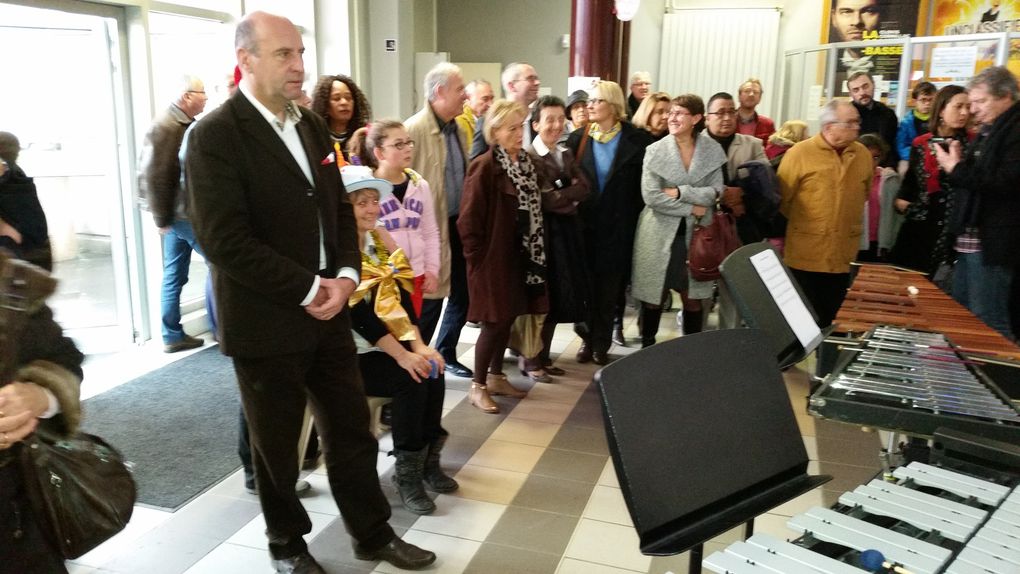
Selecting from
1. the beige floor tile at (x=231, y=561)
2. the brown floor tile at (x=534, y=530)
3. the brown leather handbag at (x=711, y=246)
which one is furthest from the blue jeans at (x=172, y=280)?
the brown leather handbag at (x=711, y=246)

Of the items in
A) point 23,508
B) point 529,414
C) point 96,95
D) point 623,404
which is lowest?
point 529,414

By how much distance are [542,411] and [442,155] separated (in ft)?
4.59

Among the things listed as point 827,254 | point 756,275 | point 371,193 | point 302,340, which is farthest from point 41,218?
point 827,254

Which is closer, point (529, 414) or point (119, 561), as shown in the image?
point (119, 561)

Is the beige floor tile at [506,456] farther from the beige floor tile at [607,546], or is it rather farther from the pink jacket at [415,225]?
the pink jacket at [415,225]

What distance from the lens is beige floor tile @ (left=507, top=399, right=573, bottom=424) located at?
3.95 meters

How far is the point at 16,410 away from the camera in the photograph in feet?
4.28

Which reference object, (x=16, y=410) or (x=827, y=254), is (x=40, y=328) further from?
(x=827, y=254)

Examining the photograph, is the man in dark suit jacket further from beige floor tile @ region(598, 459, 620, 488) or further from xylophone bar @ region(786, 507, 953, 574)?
xylophone bar @ region(786, 507, 953, 574)

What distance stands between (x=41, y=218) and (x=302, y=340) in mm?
2166

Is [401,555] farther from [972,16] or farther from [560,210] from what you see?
[972,16]

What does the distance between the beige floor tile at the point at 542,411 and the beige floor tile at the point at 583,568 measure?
4.26ft

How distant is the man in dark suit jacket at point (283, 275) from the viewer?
6.95ft

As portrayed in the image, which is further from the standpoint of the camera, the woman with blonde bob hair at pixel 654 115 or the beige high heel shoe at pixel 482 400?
the woman with blonde bob hair at pixel 654 115
